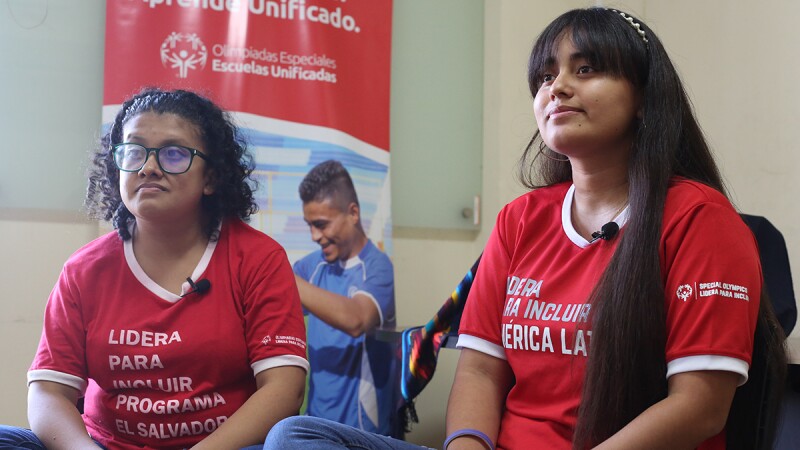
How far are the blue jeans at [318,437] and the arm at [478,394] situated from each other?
0.15m

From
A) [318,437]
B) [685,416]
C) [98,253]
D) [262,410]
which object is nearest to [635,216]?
[685,416]

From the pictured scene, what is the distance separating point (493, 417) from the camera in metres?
1.34

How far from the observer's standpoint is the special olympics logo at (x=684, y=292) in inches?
45.2

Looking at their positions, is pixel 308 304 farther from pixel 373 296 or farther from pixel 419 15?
pixel 419 15

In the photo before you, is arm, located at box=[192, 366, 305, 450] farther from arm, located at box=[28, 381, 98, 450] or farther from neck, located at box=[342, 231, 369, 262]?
neck, located at box=[342, 231, 369, 262]

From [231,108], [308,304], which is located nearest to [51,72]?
[231,108]

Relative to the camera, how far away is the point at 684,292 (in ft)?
3.79

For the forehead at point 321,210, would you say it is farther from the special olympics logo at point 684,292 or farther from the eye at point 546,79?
the special olympics logo at point 684,292

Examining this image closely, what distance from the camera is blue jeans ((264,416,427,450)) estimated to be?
1158 millimetres

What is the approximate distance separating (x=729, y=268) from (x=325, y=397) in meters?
1.82

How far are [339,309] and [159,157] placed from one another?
4.33 feet

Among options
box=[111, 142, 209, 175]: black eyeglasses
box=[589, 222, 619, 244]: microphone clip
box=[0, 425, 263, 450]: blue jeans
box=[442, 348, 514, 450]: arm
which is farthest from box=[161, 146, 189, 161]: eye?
box=[589, 222, 619, 244]: microphone clip

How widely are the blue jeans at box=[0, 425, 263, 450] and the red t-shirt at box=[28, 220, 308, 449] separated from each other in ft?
0.36

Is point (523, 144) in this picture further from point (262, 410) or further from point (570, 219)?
point (262, 410)
